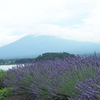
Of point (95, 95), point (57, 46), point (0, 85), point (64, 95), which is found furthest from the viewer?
point (57, 46)

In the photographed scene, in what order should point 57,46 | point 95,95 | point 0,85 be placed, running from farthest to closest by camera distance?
1. point 57,46
2. point 0,85
3. point 95,95

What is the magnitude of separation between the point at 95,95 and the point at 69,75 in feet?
5.12

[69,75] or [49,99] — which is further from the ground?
[69,75]

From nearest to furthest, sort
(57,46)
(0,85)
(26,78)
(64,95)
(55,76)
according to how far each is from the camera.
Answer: (64,95)
(55,76)
(26,78)
(0,85)
(57,46)

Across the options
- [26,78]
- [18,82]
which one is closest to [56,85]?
[26,78]

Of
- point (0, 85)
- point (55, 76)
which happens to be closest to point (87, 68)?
point (55, 76)

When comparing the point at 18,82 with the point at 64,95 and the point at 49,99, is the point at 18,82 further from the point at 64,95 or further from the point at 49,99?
the point at 64,95

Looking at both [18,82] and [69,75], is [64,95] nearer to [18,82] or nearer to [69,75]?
[69,75]

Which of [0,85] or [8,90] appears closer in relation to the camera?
[8,90]

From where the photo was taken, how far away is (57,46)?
520ft

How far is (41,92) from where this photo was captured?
355 cm

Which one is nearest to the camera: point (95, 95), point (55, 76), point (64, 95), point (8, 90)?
point (95, 95)

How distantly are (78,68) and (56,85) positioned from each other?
0.53m

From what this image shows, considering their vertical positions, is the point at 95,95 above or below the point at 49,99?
above
